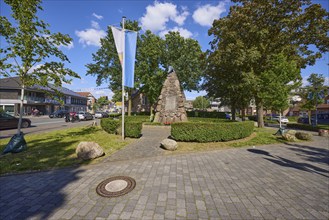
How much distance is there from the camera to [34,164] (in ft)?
19.9

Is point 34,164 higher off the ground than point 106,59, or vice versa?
point 106,59

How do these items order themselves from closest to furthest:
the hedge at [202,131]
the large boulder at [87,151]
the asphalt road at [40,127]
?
the large boulder at [87,151] → the hedge at [202,131] → the asphalt road at [40,127]

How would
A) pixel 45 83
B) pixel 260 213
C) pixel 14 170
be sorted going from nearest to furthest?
pixel 260 213 < pixel 14 170 < pixel 45 83

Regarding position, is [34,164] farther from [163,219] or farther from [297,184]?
[297,184]

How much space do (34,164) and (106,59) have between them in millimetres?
27163

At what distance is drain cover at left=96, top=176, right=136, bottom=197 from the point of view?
3961 mm

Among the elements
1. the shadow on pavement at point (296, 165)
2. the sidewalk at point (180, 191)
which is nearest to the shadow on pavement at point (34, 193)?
the sidewalk at point (180, 191)

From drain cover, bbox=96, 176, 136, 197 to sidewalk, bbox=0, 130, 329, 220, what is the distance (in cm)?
14

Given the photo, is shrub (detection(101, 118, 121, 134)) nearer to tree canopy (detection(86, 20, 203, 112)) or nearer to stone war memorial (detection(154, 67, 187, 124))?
stone war memorial (detection(154, 67, 187, 124))

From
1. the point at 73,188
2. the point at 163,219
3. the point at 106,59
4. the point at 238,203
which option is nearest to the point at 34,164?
the point at 73,188

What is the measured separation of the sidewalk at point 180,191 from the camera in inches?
127

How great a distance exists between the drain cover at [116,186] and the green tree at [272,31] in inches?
552

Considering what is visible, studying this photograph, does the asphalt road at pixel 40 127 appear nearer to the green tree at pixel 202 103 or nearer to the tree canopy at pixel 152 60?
the tree canopy at pixel 152 60

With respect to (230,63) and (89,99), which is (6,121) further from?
(89,99)
